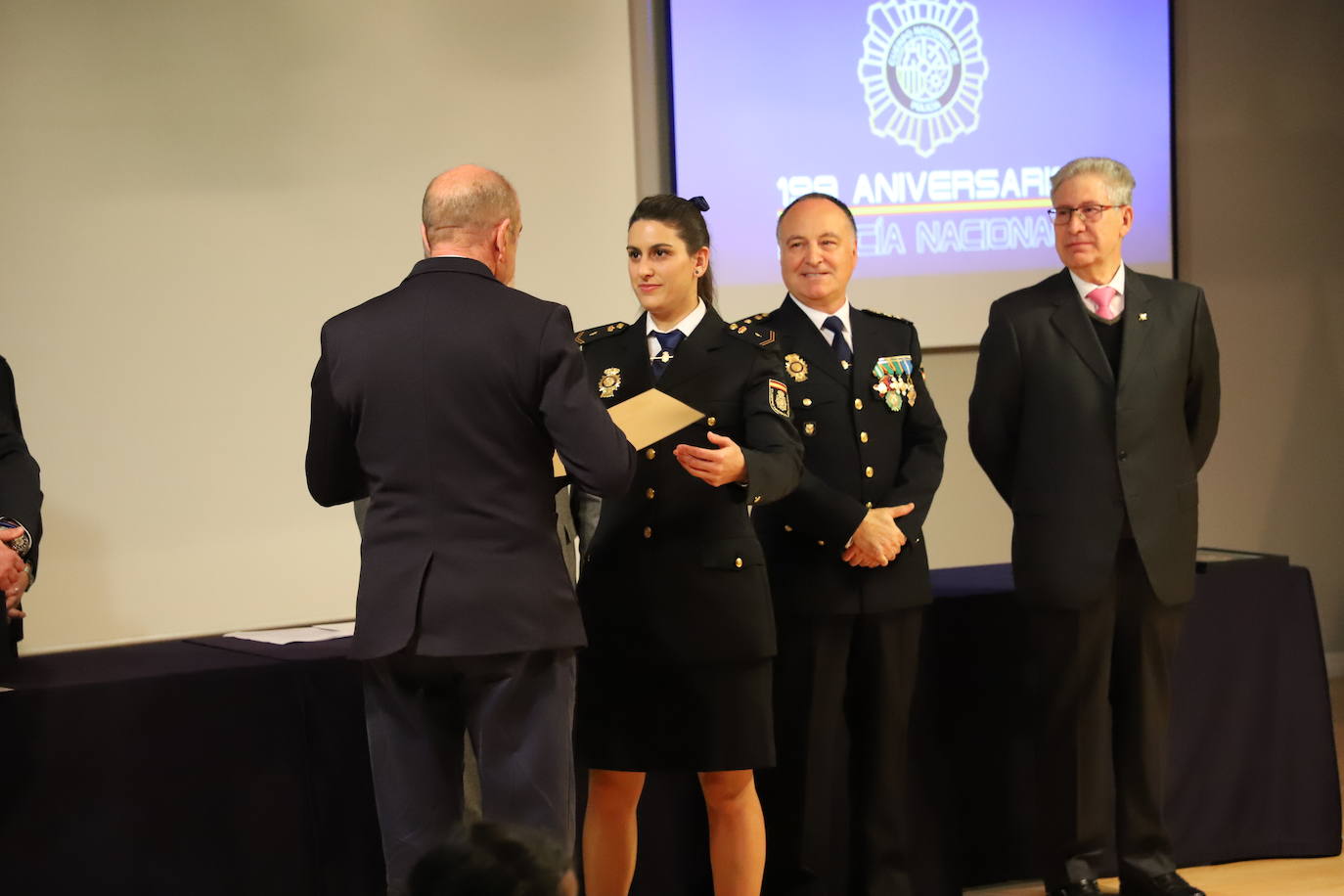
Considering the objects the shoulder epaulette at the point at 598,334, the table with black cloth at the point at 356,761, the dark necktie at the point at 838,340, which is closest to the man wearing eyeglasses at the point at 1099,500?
the table with black cloth at the point at 356,761

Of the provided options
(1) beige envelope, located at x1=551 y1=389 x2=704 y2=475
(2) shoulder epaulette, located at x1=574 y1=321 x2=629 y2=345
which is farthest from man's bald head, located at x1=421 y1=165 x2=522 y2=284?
(2) shoulder epaulette, located at x1=574 y1=321 x2=629 y2=345

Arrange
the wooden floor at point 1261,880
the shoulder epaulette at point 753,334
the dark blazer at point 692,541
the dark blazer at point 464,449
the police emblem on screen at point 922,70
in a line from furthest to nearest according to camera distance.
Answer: the police emblem on screen at point 922,70 → the wooden floor at point 1261,880 → the shoulder epaulette at point 753,334 → the dark blazer at point 692,541 → the dark blazer at point 464,449

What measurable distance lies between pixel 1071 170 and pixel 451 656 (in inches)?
74.6

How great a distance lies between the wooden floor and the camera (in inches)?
135

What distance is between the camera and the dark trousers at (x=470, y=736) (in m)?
2.20

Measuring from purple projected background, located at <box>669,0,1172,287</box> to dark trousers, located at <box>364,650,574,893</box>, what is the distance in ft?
9.95

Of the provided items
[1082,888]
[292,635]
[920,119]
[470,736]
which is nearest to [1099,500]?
[1082,888]

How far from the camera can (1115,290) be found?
3.25m

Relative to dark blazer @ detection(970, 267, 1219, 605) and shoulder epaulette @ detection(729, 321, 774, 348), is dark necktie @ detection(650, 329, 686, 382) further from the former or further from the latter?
dark blazer @ detection(970, 267, 1219, 605)

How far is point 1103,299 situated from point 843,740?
3.89 feet

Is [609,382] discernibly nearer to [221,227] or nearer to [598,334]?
[598,334]

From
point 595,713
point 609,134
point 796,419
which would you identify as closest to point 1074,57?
point 609,134

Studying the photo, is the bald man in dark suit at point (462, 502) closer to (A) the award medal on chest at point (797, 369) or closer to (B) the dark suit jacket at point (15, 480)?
(B) the dark suit jacket at point (15, 480)

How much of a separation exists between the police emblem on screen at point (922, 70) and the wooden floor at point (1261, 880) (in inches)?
108
